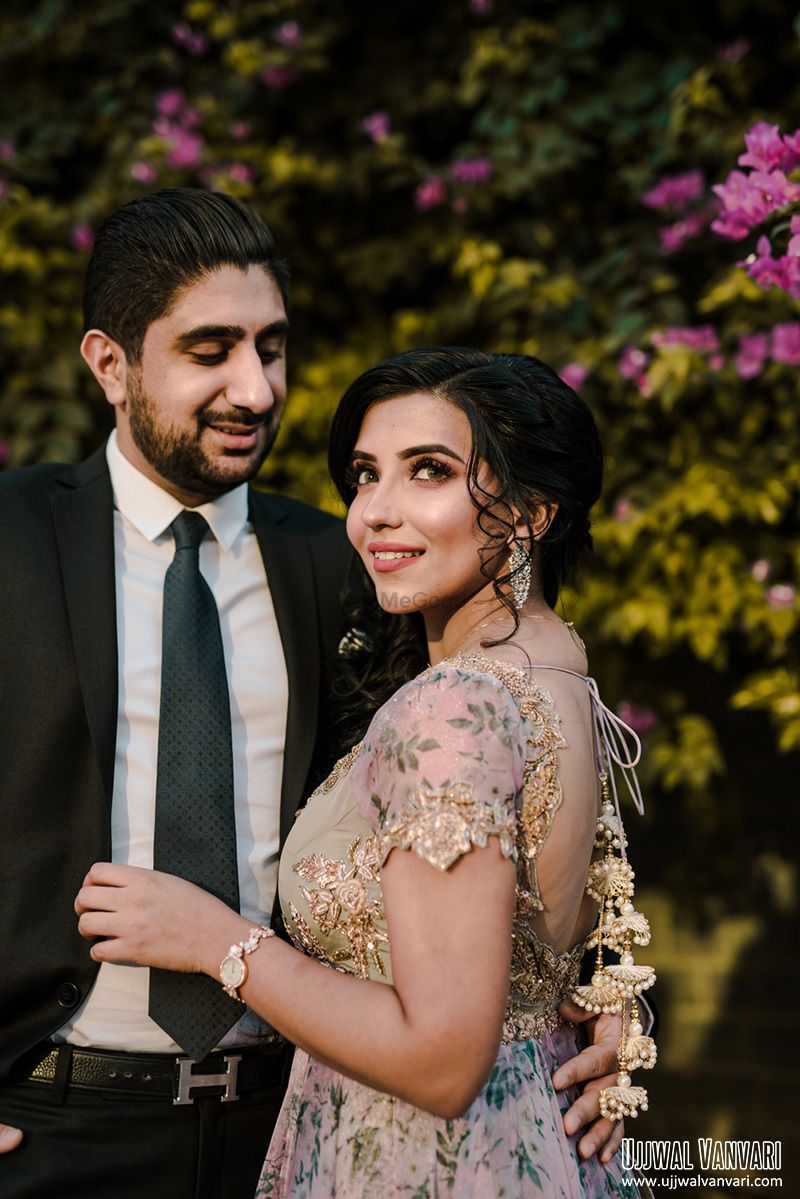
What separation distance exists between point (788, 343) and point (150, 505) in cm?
159

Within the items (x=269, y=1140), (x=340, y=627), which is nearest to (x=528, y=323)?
(x=340, y=627)

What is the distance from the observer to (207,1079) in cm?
220

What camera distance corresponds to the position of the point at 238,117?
4176 mm

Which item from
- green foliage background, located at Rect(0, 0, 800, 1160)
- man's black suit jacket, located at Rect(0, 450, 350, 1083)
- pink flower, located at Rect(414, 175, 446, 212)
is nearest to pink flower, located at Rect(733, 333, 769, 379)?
green foliage background, located at Rect(0, 0, 800, 1160)

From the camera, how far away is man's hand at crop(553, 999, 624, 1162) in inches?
77.9

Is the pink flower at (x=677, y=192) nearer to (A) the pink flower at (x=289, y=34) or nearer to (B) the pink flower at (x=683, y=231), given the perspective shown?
(B) the pink flower at (x=683, y=231)

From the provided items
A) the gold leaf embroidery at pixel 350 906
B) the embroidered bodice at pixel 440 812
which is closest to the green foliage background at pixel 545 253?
the embroidered bodice at pixel 440 812

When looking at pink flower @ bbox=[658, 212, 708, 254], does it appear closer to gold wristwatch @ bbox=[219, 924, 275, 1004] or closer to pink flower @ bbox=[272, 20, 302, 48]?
pink flower @ bbox=[272, 20, 302, 48]

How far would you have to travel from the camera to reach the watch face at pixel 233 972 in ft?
5.76

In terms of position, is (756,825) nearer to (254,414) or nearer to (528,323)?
(528,323)

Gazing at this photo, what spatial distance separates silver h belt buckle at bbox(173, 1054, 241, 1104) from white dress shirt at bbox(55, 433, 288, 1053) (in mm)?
31

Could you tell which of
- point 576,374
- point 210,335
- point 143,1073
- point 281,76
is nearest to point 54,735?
point 143,1073

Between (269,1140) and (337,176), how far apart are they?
2969 millimetres

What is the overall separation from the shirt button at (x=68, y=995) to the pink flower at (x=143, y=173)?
2696 millimetres
